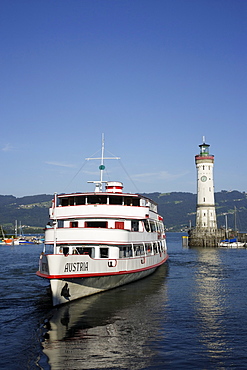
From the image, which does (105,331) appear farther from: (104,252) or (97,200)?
(97,200)

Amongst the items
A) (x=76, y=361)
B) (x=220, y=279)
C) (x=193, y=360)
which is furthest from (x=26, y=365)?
(x=220, y=279)

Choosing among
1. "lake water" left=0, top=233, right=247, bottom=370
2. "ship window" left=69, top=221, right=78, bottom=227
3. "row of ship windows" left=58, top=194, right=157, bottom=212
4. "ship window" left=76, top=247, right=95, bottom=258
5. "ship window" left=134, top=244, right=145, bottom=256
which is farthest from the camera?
"ship window" left=134, top=244, right=145, bottom=256

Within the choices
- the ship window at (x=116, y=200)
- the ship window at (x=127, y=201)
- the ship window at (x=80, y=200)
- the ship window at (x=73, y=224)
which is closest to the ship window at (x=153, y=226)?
the ship window at (x=127, y=201)

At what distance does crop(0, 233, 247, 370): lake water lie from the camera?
50.8ft

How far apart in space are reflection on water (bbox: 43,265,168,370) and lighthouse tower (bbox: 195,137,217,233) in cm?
7421

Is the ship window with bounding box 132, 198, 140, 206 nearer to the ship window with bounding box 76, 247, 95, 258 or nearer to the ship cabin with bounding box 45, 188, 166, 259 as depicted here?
the ship cabin with bounding box 45, 188, 166, 259

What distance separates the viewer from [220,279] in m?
39.4

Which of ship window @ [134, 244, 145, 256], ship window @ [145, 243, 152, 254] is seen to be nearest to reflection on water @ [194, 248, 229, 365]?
ship window @ [145, 243, 152, 254]

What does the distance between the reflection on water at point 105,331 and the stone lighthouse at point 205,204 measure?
244 feet

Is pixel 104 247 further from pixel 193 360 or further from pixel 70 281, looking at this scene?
pixel 193 360

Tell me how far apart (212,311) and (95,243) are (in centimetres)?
941

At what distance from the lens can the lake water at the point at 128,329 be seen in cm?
1549

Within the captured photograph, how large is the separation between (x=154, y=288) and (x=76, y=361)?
58.9ft

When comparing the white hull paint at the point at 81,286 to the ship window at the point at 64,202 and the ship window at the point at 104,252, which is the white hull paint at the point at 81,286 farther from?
the ship window at the point at 64,202
